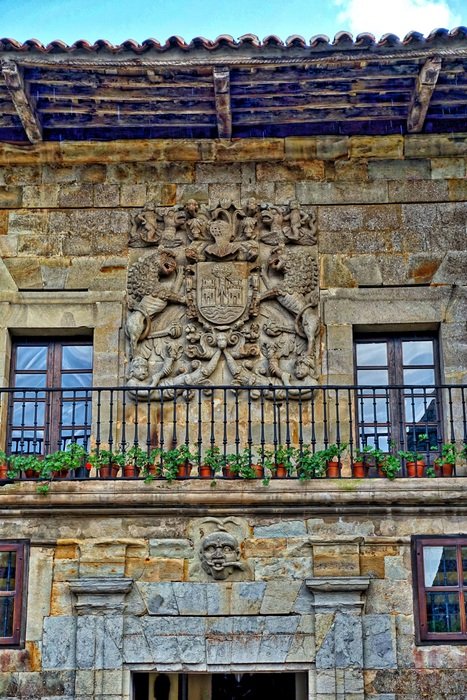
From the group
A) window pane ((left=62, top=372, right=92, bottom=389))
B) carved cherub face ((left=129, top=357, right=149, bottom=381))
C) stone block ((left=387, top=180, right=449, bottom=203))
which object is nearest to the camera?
carved cherub face ((left=129, top=357, right=149, bottom=381))

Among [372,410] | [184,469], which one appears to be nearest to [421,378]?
[372,410]

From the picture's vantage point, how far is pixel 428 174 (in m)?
11.4

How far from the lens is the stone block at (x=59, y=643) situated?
973 cm

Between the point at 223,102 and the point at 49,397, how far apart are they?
302 centimetres

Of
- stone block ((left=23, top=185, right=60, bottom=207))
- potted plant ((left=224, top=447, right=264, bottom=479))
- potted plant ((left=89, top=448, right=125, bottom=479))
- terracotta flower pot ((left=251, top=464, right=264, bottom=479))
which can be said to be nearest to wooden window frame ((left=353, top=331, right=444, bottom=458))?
terracotta flower pot ((left=251, top=464, right=264, bottom=479))

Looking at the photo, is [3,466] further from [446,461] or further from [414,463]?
[446,461]

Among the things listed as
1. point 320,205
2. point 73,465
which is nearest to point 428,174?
point 320,205

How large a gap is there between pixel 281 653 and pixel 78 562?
177cm

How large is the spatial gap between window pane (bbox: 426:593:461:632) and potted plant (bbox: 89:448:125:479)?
2.72m

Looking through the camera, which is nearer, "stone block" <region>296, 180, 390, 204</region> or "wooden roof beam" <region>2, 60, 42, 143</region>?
"wooden roof beam" <region>2, 60, 42, 143</region>

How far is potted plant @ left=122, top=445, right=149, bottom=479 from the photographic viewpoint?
33.3 ft

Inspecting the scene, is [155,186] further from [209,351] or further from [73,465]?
[73,465]

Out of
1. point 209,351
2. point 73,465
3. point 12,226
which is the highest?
point 12,226

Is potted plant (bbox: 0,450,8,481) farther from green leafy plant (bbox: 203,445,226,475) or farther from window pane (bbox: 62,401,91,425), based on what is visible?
green leafy plant (bbox: 203,445,226,475)
